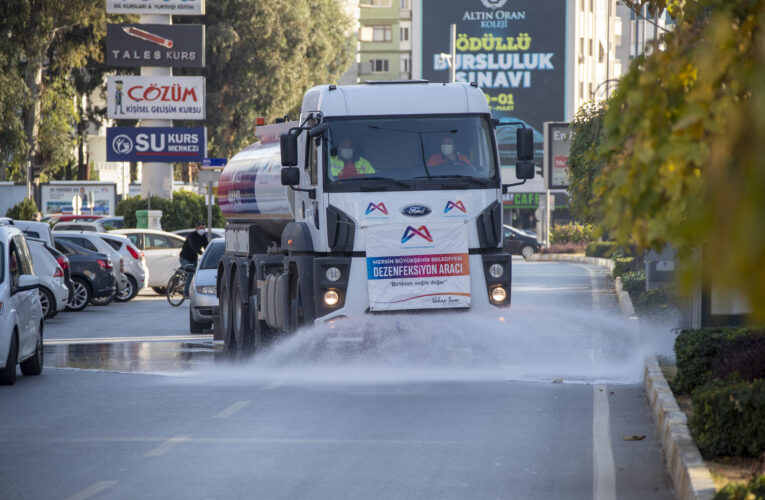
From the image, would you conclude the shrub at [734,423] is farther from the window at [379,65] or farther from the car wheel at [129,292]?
the window at [379,65]

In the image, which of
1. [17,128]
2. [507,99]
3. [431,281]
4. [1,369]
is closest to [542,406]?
[431,281]

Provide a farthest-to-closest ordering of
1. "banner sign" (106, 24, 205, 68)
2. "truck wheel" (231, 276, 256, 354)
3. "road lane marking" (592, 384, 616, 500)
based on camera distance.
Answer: "banner sign" (106, 24, 205, 68)
"truck wheel" (231, 276, 256, 354)
"road lane marking" (592, 384, 616, 500)

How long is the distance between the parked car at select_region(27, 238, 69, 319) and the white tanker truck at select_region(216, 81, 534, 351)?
960 cm

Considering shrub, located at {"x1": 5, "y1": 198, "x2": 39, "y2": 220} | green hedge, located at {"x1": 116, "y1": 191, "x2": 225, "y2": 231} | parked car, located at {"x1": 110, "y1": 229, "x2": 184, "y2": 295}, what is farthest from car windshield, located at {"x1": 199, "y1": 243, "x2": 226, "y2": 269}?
green hedge, located at {"x1": 116, "y1": 191, "x2": 225, "y2": 231}

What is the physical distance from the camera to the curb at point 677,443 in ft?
24.2

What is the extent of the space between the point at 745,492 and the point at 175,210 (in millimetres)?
43806

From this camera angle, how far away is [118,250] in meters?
30.0

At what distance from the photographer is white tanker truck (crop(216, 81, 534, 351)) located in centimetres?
1482

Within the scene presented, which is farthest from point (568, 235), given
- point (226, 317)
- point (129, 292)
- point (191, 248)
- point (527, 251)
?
point (226, 317)

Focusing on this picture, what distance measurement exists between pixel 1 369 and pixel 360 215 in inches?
164

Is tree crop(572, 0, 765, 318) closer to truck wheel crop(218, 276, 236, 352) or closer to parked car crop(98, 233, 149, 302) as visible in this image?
truck wheel crop(218, 276, 236, 352)

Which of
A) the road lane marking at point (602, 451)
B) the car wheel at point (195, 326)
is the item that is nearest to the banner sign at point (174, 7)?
the car wheel at point (195, 326)

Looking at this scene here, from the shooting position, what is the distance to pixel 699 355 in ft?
38.0

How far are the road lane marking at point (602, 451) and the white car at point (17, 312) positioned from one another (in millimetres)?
6039
